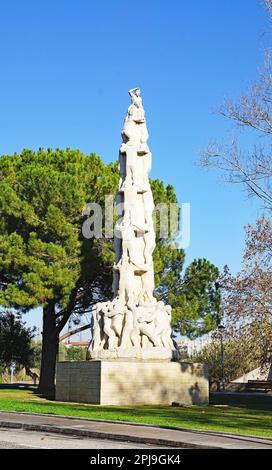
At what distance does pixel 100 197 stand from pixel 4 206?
14.0ft

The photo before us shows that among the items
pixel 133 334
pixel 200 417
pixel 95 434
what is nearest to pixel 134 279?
pixel 133 334

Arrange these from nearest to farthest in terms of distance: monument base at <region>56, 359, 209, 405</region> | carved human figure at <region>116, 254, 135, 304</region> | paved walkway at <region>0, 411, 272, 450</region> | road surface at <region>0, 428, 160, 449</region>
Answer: road surface at <region>0, 428, 160, 449</region>, paved walkway at <region>0, 411, 272, 450</region>, monument base at <region>56, 359, 209, 405</region>, carved human figure at <region>116, 254, 135, 304</region>

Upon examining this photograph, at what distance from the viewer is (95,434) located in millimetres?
12898

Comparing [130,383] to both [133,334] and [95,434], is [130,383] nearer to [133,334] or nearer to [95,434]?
[133,334]

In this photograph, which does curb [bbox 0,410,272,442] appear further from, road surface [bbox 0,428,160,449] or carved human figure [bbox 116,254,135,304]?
carved human figure [bbox 116,254,135,304]

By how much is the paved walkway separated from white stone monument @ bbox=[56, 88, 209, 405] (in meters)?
6.98

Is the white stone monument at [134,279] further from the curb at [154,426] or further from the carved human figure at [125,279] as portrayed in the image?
the curb at [154,426]

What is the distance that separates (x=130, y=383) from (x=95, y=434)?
10214 millimetres

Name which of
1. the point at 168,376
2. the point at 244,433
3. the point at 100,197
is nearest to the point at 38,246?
the point at 100,197

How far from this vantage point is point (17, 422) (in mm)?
14664

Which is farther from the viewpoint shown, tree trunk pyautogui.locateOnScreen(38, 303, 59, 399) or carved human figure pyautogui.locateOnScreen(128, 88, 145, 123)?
tree trunk pyautogui.locateOnScreen(38, 303, 59, 399)

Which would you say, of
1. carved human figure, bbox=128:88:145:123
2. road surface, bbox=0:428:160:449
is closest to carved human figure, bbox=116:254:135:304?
carved human figure, bbox=128:88:145:123

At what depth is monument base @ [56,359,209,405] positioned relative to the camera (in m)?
22.6

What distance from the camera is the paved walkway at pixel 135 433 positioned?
1158 centimetres
